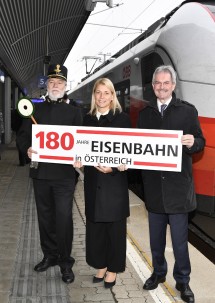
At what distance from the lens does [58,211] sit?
372 centimetres

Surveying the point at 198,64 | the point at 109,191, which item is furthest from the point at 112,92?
the point at 198,64

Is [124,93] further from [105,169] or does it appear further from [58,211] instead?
[105,169]

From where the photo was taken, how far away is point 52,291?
3.48 metres

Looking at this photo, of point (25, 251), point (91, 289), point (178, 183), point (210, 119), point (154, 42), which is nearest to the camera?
point (178, 183)

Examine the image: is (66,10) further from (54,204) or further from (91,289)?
(91,289)

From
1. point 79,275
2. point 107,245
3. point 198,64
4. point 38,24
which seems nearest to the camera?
point 107,245

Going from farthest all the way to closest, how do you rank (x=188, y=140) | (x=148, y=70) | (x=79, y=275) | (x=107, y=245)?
(x=148, y=70), (x=79, y=275), (x=107, y=245), (x=188, y=140)

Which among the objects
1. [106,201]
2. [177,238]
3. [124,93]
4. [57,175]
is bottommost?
[177,238]

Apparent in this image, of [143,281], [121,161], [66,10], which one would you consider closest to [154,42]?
[121,161]

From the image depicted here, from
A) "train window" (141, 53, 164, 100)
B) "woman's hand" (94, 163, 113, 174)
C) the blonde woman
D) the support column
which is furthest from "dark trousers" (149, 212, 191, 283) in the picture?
the support column

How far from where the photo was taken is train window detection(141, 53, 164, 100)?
6.22 metres

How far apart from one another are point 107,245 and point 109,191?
55cm

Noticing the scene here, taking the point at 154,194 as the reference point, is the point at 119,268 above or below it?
below

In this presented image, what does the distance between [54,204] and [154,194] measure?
1019 mm
